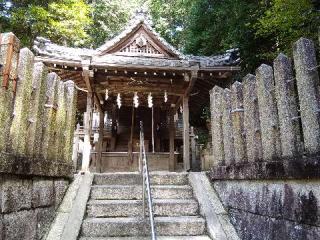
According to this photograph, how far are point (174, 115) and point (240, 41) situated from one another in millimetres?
4408

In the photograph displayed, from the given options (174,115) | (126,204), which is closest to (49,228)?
(126,204)

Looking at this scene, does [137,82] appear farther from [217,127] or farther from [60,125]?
[60,125]

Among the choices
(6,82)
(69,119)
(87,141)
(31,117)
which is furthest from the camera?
(87,141)

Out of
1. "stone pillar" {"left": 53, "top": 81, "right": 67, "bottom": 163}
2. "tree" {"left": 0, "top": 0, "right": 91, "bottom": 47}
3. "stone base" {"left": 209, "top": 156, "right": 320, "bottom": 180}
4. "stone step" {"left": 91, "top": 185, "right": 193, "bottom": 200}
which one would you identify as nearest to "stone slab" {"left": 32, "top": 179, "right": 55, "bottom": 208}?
"stone pillar" {"left": 53, "top": 81, "right": 67, "bottom": 163}

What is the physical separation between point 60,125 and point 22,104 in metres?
1.40

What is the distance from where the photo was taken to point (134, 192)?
529 cm

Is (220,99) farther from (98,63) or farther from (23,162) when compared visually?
(98,63)

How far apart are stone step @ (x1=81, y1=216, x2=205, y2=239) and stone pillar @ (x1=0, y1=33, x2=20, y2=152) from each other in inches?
74.4

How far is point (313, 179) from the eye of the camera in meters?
2.74

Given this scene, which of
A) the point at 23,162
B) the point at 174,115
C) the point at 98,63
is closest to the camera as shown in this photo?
the point at 23,162

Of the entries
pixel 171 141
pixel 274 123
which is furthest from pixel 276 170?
pixel 171 141

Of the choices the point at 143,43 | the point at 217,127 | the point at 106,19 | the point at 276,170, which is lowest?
the point at 276,170

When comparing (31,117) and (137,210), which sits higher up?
(31,117)

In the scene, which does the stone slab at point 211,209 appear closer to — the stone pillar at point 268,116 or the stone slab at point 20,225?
the stone pillar at point 268,116
